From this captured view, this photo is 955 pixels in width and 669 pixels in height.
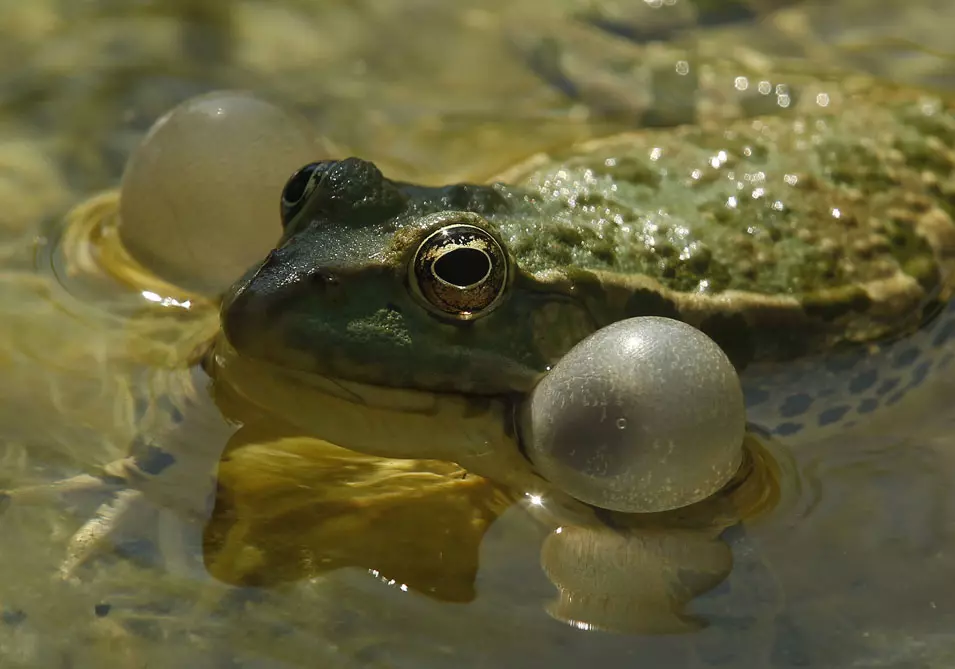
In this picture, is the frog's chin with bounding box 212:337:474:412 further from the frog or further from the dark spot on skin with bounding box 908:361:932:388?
the dark spot on skin with bounding box 908:361:932:388

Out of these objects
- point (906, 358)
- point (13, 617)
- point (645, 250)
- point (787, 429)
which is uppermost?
point (645, 250)

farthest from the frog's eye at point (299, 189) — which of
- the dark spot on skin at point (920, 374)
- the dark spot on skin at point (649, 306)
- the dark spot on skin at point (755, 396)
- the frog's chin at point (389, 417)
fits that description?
the dark spot on skin at point (920, 374)

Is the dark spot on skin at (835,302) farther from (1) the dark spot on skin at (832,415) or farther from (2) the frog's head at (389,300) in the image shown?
(2) the frog's head at (389,300)

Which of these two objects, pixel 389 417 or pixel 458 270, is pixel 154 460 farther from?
pixel 458 270

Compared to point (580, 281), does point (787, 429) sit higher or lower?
lower

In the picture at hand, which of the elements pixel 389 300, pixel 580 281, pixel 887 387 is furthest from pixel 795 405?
pixel 389 300

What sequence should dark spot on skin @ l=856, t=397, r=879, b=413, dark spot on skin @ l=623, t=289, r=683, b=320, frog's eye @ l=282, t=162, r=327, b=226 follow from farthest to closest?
dark spot on skin @ l=856, t=397, r=879, b=413 < dark spot on skin @ l=623, t=289, r=683, b=320 < frog's eye @ l=282, t=162, r=327, b=226

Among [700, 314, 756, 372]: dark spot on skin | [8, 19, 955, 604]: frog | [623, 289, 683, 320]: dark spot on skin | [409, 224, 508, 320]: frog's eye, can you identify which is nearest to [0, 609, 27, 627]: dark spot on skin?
[8, 19, 955, 604]: frog
